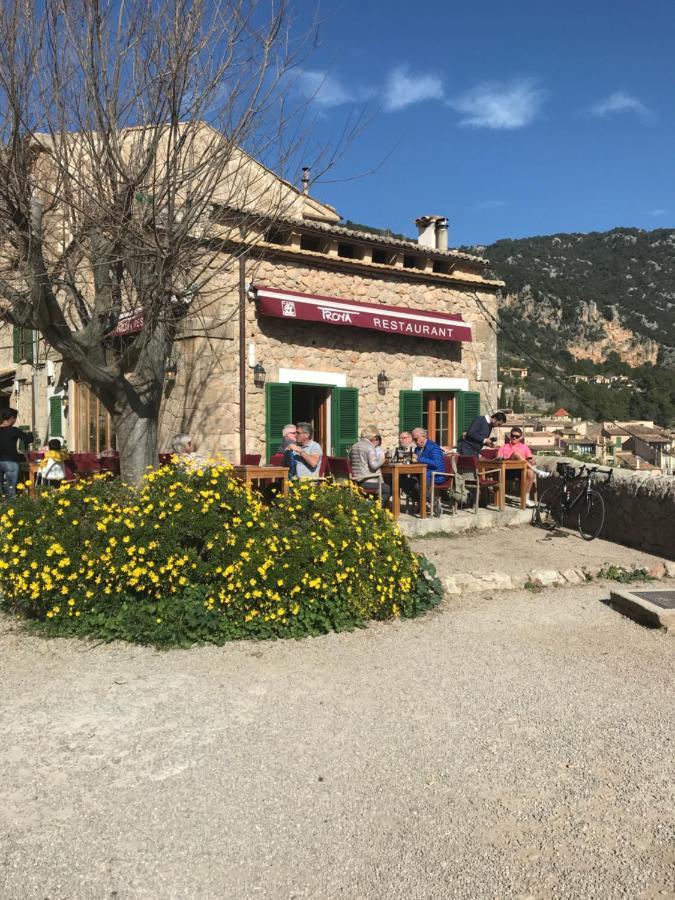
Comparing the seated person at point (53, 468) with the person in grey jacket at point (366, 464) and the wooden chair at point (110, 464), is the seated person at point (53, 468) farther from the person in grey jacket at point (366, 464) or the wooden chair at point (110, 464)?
the person in grey jacket at point (366, 464)

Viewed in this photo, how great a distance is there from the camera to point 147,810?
243 cm

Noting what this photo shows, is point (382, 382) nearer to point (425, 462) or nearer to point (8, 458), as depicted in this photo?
point (425, 462)

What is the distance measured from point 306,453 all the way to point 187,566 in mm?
2781

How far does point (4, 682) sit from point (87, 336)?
3.05 meters

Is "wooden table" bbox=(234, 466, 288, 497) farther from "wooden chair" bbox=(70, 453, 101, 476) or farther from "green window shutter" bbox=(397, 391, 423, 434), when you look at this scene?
"green window shutter" bbox=(397, 391, 423, 434)

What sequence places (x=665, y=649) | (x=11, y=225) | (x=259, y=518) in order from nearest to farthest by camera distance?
1. (x=665, y=649)
2. (x=259, y=518)
3. (x=11, y=225)

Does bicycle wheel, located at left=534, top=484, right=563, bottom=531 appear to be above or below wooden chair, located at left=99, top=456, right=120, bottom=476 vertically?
below

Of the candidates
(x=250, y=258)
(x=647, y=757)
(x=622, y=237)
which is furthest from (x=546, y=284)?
(x=647, y=757)

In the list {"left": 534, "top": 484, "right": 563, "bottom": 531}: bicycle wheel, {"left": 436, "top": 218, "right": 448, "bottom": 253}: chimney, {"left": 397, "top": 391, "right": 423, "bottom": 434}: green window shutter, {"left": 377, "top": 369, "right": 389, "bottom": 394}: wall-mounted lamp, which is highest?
{"left": 436, "top": 218, "right": 448, "bottom": 253}: chimney

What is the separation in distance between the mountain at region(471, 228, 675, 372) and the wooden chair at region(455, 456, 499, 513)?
9775cm

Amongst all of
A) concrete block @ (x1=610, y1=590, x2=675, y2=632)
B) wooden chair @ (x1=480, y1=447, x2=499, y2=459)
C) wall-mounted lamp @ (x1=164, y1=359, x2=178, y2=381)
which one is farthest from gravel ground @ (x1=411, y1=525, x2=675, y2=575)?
wall-mounted lamp @ (x1=164, y1=359, x2=178, y2=381)

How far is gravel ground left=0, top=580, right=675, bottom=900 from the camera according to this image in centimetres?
212

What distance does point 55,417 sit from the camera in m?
13.4

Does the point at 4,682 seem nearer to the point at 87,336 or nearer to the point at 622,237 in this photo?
the point at 87,336
